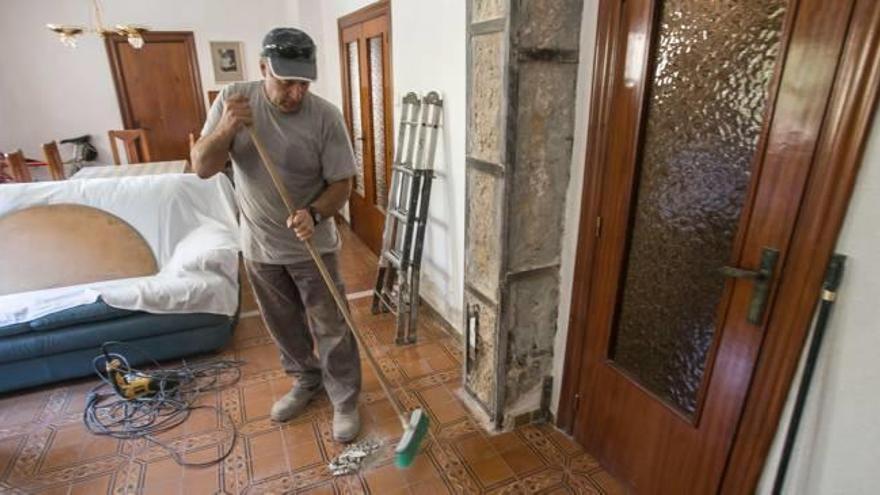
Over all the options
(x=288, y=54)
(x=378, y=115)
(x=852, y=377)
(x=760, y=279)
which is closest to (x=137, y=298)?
(x=288, y=54)

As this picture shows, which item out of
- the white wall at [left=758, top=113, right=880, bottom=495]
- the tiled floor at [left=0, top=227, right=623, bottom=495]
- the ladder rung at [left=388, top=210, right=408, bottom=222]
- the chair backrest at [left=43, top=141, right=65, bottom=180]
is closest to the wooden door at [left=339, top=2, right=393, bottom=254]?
the ladder rung at [left=388, top=210, right=408, bottom=222]

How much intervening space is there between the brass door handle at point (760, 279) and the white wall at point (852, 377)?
0.45ft

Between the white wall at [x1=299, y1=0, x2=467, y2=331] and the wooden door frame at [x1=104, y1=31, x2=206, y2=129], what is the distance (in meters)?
3.21

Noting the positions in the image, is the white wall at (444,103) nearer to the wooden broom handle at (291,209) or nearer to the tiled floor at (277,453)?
the tiled floor at (277,453)

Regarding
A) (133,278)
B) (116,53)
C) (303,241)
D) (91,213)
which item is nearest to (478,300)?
(303,241)

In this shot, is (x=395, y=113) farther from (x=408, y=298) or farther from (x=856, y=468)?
(x=856, y=468)

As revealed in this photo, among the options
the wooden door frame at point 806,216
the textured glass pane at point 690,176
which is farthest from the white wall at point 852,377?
the textured glass pane at point 690,176

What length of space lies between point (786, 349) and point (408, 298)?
77.5 inches

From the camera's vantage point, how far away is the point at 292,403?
2160 mm

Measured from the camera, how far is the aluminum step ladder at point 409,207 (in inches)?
106

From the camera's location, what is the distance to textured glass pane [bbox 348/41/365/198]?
4.03 metres

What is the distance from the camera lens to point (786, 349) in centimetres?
112

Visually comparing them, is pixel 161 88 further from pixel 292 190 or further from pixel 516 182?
pixel 516 182

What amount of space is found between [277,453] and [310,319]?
22.1 inches
